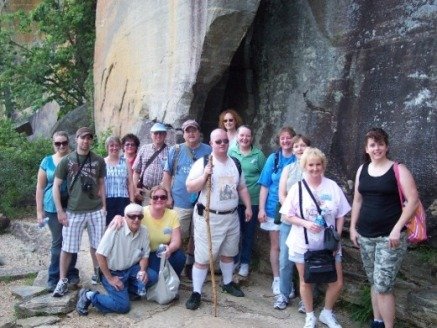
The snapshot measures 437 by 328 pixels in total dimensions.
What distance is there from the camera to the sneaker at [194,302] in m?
5.15

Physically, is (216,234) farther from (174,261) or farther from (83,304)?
(83,304)

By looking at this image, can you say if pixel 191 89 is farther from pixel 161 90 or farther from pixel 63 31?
pixel 63 31

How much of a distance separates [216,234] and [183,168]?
800 mm

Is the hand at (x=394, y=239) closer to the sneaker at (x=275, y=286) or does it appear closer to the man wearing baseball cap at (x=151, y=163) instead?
the sneaker at (x=275, y=286)

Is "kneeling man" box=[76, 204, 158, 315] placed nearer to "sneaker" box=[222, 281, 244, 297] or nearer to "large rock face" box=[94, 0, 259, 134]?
"sneaker" box=[222, 281, 244, 297]

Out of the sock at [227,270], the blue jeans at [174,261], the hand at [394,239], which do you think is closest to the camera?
the hand at [394,239]

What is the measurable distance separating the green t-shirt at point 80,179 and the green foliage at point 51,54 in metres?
6.96

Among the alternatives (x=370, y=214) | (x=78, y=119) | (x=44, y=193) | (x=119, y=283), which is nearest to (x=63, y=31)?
(x=78, y=119)

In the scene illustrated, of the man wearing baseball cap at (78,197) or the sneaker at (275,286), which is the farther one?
the sneaker at (275,286)

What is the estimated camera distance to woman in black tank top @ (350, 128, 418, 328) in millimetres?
4184

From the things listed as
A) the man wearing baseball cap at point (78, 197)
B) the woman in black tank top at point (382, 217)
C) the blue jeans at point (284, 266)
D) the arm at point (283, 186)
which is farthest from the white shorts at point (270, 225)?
the man wearing baseball cap at point (78, 197)

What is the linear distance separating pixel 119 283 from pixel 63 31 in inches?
336

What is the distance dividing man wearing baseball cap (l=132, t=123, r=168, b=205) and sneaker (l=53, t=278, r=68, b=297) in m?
1.17

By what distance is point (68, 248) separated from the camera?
5.18 metres
